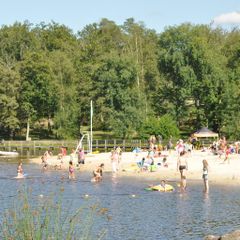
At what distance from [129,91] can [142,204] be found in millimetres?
49531

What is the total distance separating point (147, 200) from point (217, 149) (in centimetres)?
1988

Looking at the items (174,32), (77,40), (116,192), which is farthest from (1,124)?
(116,192)

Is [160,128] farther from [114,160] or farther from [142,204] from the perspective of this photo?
[142,204]

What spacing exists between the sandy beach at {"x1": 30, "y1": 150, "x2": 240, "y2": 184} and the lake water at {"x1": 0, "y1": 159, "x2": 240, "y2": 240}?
6.02 ft

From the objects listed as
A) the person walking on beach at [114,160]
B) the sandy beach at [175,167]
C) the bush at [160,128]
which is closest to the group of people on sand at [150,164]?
the person walking on beach at [114,160]

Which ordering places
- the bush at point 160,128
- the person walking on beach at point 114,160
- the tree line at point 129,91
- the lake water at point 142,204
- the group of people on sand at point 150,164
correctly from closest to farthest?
the lake water at point 142,204, the group of people on sand at point 150,164, the person walking on beach at point 114,160, the bush at point 160,128, the tree line at point 129,91

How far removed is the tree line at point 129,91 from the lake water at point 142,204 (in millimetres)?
31562

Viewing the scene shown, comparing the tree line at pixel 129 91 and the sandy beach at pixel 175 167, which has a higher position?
the tree line at pixel 129 91

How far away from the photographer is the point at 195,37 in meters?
80.8

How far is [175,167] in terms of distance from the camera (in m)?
46.2

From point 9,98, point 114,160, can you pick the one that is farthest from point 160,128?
point 114,160

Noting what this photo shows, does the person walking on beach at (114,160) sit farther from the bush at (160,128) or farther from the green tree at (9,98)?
the green tree at (9,98)

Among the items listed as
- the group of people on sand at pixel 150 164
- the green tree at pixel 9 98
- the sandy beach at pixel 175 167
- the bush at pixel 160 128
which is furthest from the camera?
the green tree at pixel 9 98

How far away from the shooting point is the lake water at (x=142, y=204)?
23.9m
